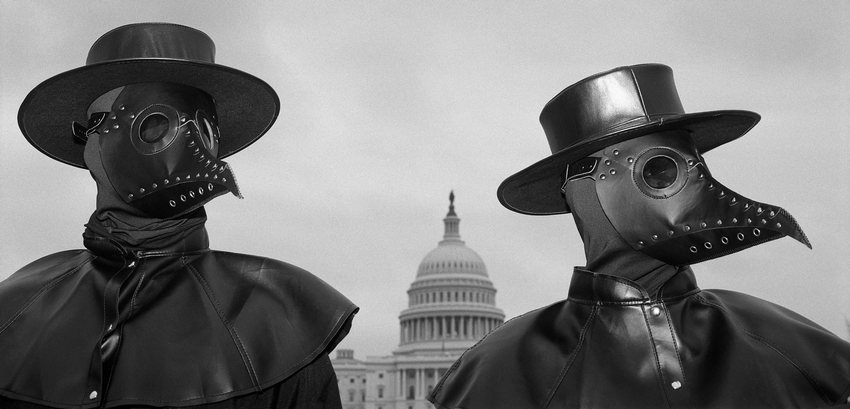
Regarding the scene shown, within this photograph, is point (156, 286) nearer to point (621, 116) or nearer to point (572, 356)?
point (572, 356)

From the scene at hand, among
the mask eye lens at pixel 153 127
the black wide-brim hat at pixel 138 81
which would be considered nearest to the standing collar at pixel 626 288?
the black wide-brim hat at pixel 138 81

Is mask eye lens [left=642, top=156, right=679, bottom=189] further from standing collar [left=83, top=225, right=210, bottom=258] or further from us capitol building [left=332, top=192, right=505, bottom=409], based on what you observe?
us capitol building [left=332, top=192, right=505, bottom=409]

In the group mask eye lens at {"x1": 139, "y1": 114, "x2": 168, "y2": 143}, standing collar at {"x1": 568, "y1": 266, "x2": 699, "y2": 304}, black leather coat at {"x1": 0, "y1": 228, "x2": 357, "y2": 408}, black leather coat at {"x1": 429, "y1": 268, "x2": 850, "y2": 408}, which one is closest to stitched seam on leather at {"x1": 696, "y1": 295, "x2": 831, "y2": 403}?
black leather coat at {"x1": 429, "y1": 268, "x2": 850, "y2": 408}

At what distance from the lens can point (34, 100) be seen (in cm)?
498

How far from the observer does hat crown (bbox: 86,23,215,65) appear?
4844mm

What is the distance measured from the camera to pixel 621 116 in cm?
468

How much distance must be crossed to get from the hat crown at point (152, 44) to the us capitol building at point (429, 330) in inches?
2979

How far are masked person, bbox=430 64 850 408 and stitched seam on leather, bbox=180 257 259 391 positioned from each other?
101cm

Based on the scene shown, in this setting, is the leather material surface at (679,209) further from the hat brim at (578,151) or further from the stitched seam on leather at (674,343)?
the stitched seam on leather at (674,343)

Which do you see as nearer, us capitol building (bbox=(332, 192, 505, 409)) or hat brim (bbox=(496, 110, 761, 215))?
hat brim (bbox=(496, 110, 761, 215))

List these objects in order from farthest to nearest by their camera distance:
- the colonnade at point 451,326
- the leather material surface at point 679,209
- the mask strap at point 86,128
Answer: the colonnade at point 451,326, the mask strap at point 86,128, the leather material surface at point 679,209

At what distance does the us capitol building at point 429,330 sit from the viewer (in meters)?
82.6

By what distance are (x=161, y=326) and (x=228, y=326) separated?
0.95 ft

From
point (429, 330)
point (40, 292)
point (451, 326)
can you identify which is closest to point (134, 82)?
point (40, 292)
